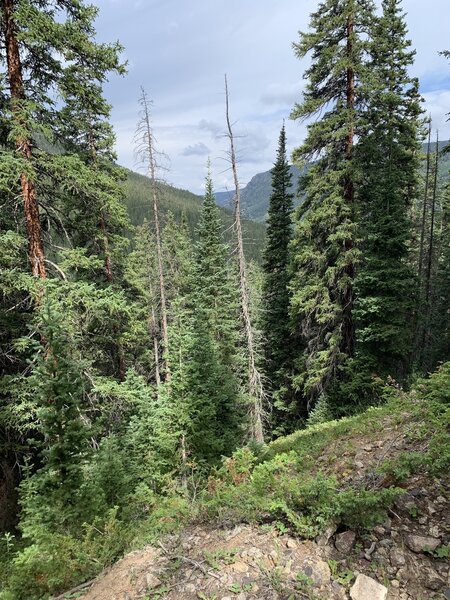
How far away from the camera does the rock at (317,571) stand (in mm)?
3430

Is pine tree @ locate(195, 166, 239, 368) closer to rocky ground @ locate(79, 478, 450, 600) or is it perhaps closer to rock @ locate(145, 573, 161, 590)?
rocky ground @ locate(79, 478, 450, 600)

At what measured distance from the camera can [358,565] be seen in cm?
352

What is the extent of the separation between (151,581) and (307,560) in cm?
162

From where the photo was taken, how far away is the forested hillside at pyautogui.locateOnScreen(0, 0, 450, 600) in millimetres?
3859

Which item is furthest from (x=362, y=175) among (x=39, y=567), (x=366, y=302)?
(x=39, y=567)

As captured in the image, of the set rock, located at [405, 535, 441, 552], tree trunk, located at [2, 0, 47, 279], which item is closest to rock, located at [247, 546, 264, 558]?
rock, located at [405, 535, 441, 552]

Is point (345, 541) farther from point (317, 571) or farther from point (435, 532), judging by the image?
point (435, 532)

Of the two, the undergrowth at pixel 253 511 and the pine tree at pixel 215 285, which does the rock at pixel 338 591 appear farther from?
the pine tree at pixel 215 285

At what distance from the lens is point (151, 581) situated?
3789 mm

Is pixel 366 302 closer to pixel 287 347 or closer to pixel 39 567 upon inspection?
pixel 287 347

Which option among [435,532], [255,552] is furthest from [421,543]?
[255,552]

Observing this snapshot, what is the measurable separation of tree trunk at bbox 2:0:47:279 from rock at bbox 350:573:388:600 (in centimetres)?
731

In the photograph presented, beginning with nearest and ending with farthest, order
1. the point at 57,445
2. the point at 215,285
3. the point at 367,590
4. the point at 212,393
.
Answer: the point at 367,590 → the point at 57,445 → the point at 212,393 → the point at 215,285

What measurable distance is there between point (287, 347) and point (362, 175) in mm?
10761
